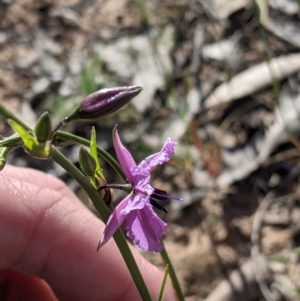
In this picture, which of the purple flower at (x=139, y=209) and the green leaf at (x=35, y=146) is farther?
the purple flower at (x=139, y=209)

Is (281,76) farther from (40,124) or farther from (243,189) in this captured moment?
(40,124)

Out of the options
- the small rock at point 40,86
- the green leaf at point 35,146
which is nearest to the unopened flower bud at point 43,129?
the green leaf at point 35,146

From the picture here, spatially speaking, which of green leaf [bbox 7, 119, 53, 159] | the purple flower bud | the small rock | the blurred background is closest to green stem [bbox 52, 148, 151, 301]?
green leaf [bbox 7, 119, 53, 159]

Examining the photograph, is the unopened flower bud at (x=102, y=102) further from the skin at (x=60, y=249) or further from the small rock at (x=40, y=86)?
the small rock at (x=40, y=86)

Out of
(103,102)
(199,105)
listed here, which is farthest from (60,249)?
(199,105)

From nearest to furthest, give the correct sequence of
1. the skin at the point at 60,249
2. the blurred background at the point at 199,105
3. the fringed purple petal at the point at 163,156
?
1. the fringed purple petal at the point at 163,156
2. the skin at the point at 60,249
3. the blurred background at the point at 199,105
